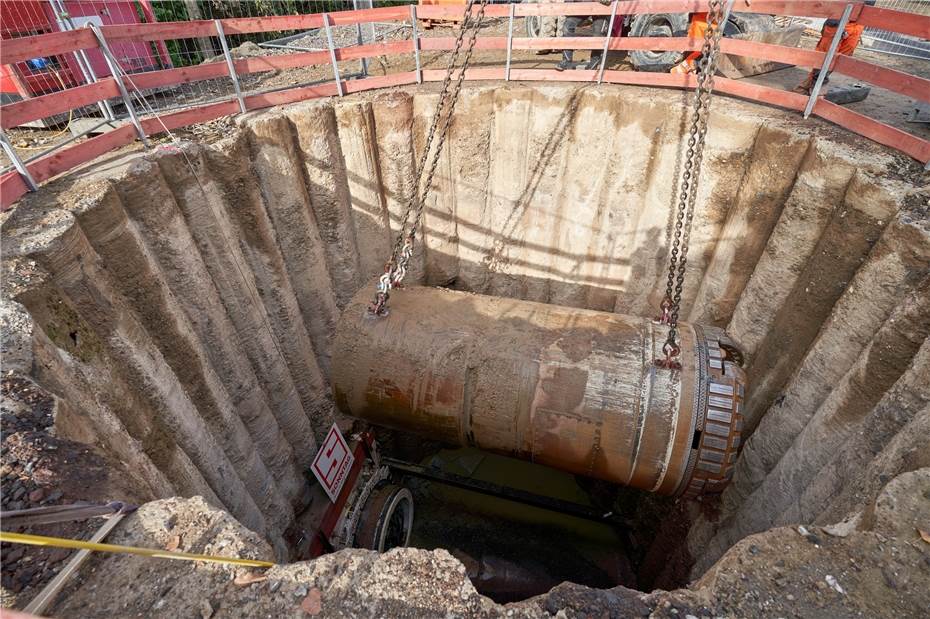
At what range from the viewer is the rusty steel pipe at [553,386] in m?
3.87

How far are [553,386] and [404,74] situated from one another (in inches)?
205

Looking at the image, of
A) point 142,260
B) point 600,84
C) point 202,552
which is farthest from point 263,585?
point 600,84

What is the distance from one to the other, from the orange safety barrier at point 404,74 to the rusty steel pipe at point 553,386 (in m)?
3.00

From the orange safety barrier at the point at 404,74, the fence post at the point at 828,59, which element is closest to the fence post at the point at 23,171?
the orange safety barrier at the point at 404,74

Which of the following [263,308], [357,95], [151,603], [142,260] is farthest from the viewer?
[357,95]

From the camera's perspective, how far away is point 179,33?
5.11 m

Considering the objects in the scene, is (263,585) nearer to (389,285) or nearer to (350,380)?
(350,380)

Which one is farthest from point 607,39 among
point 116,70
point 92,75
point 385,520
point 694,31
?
point 385,520

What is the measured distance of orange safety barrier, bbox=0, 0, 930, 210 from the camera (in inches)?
163

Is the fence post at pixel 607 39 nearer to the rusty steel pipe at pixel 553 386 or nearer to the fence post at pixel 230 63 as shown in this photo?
the rusty steel pipe at pixel 553 386

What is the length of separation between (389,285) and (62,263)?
2.49 metres

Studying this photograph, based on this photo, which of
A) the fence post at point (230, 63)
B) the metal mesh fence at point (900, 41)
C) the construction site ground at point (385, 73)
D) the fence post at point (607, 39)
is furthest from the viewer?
the metal mesh fence at point (900, 41)

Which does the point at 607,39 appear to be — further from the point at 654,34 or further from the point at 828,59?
the point at 828,59

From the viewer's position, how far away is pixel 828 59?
4.94m
